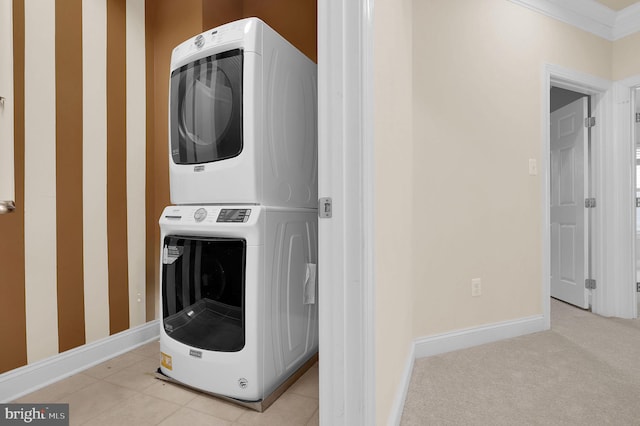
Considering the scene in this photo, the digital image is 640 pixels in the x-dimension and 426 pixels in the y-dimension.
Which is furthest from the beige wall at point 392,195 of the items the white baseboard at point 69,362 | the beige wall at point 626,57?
the beige wall at point 626,57

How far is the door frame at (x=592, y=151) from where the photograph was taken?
7.82 ft

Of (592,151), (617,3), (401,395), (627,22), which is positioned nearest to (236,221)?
(401,395)

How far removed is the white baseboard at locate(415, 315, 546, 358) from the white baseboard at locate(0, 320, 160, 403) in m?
1.73

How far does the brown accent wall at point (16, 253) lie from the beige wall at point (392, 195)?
65.4 inches

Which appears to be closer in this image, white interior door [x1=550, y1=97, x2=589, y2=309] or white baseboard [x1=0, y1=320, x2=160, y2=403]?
white baseboard [x1=0, y1=320, x2=160, y2=403]

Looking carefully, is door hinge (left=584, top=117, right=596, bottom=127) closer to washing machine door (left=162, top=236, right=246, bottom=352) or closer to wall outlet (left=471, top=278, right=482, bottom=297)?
wall outlet (left=471, top=278, right=482, bottom=297)

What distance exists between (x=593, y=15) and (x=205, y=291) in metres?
3.44

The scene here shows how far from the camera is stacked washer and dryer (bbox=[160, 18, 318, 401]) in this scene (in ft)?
4.59

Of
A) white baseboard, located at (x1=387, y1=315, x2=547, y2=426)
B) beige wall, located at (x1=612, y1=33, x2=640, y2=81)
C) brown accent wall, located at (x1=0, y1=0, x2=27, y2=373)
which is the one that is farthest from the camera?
beige wall, located at (x1=612, y1=33, x2=640, y2=81)

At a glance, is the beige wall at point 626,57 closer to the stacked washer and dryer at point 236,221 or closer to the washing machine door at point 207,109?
the stacked washer and dryer at point 236,221

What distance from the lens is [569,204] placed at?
3.07 metres

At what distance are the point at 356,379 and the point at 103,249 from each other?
5.62ft

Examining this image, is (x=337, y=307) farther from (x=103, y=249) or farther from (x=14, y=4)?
(x=14, y=4)

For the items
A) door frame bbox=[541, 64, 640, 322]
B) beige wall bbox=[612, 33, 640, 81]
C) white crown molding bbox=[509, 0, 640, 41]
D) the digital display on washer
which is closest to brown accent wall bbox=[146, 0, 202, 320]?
the digital display on washer
